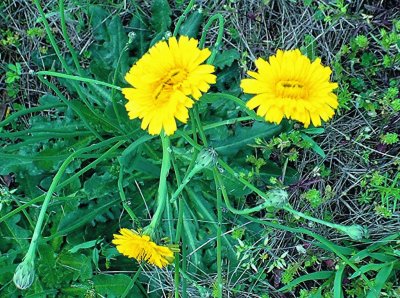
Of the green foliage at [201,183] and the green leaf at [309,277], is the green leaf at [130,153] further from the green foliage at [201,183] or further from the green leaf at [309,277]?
the green leaf at [309,277]

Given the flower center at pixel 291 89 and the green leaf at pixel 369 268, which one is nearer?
the flower center at pixel 291 89

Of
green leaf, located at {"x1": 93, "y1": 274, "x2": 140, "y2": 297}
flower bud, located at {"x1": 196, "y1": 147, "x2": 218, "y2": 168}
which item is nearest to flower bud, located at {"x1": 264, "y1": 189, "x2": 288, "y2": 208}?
flower bud, located at {"x1": 196, "y1": 147, "x2": 218, "y2": 168}

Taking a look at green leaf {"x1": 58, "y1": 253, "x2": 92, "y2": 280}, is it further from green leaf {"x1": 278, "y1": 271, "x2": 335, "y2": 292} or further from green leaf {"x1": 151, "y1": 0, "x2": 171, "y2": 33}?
green leaf {"x1": 151, "y1": 0, "x2": 171, "y2": 33}

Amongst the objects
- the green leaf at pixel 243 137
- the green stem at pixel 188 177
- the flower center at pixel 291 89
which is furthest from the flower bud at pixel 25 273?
the green leaf at pixel 243 137

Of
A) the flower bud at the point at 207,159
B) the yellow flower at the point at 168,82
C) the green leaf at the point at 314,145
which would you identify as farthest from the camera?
the green leaf at the point at 314,145

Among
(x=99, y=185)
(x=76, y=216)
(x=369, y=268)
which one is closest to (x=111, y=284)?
(x=76, y=216)

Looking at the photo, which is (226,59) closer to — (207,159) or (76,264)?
(207,159)

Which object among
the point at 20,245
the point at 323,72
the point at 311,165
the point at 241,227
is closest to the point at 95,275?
the point at 20,245
